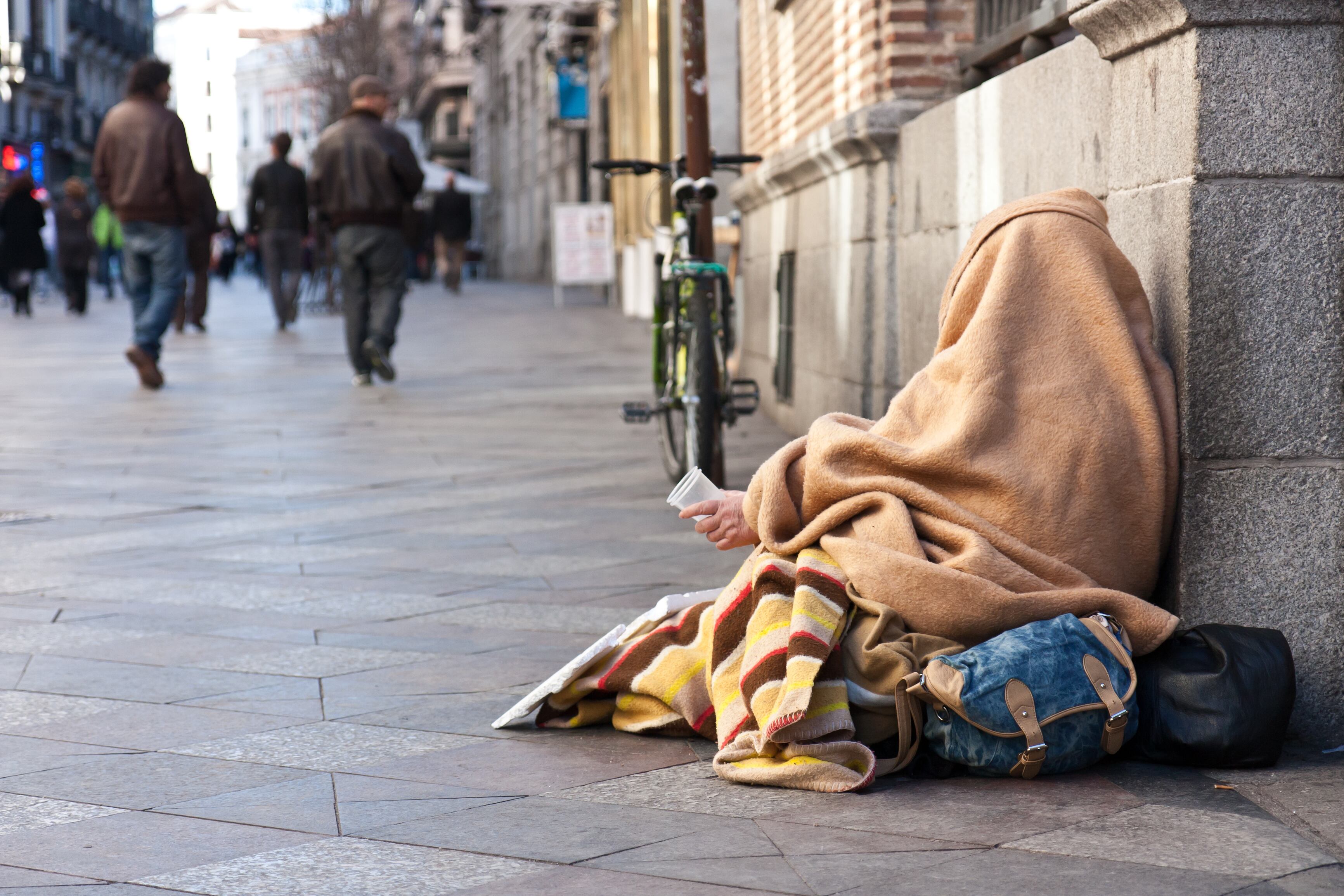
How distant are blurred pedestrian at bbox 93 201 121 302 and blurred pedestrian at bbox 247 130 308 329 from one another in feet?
25.4

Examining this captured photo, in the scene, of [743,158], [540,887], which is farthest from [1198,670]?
[743,158]

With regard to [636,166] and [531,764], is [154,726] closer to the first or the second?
[531,764]

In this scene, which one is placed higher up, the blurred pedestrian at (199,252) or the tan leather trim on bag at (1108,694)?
the blurred pedestrian at (199,252)

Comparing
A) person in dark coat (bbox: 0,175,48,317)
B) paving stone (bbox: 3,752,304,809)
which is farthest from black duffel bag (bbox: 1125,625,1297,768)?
person in dark coat (bbox: 0,175,48,317)

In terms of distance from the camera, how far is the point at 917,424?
3363mm

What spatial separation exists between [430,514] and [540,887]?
406 cm

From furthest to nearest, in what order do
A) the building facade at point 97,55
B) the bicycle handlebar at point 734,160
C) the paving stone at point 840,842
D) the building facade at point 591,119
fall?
the building facade at point 97,55, the building facade at point 591,119, the bicycle handlebar at point 734,160, the paving stone at point 840,842

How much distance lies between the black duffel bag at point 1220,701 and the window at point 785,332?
619 cm

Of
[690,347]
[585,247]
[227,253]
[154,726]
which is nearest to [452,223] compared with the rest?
[585,247]

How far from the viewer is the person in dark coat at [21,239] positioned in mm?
24172

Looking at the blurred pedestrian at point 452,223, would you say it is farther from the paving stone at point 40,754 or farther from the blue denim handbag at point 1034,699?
the blue denim handbag at point 1034,699

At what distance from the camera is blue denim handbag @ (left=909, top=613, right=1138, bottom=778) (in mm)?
3029

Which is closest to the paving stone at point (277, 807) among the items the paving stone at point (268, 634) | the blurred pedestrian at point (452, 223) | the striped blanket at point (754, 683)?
the striped blanket at point (754, 683)

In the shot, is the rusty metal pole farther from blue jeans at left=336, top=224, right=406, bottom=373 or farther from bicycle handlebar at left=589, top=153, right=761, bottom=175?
blue jeans at left=336, top=224, right=406, bottom=373
